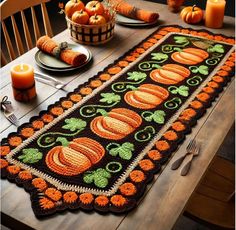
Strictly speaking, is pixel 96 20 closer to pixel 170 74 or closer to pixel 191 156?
pixel 170 74

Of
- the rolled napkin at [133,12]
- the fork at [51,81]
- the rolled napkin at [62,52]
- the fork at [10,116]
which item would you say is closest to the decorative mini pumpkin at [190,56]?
the rolled napkin at [133,12]

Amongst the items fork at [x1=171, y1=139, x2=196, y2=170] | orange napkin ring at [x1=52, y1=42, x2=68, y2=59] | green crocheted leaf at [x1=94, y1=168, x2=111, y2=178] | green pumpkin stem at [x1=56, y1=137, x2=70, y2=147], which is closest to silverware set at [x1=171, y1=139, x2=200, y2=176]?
fork at [x1=171, y1=139, x2=196, y2=170]

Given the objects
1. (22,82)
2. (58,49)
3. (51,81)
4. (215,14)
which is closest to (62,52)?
(58,49)

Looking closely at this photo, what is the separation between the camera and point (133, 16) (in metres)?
2.04

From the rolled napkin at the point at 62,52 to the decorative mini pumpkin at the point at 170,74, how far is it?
30 centimetres

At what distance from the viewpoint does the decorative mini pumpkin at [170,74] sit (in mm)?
1605

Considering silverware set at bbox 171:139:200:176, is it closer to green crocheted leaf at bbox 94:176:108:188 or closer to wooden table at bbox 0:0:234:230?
wooden table at bbox 0:0:234:230

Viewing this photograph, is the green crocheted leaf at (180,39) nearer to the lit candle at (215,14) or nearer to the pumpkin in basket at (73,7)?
the lit candle at (215,14)

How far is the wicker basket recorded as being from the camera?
5.81 ft

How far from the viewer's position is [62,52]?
1662mm

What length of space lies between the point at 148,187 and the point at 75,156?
9.5 inches

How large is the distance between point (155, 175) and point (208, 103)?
429mm

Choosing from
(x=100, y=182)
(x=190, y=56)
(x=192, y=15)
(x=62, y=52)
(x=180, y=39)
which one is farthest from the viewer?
(x=192, y=15)

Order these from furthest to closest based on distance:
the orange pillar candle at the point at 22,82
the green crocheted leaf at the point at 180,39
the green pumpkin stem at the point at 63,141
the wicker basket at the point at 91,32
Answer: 1. the green crocheted leaf at the point at 180,39
2. the wicker basket at the point at 91,32
3. the orange pillar candle at the point at 22,82
4. the green pumpkin stem at the point at 63,141
